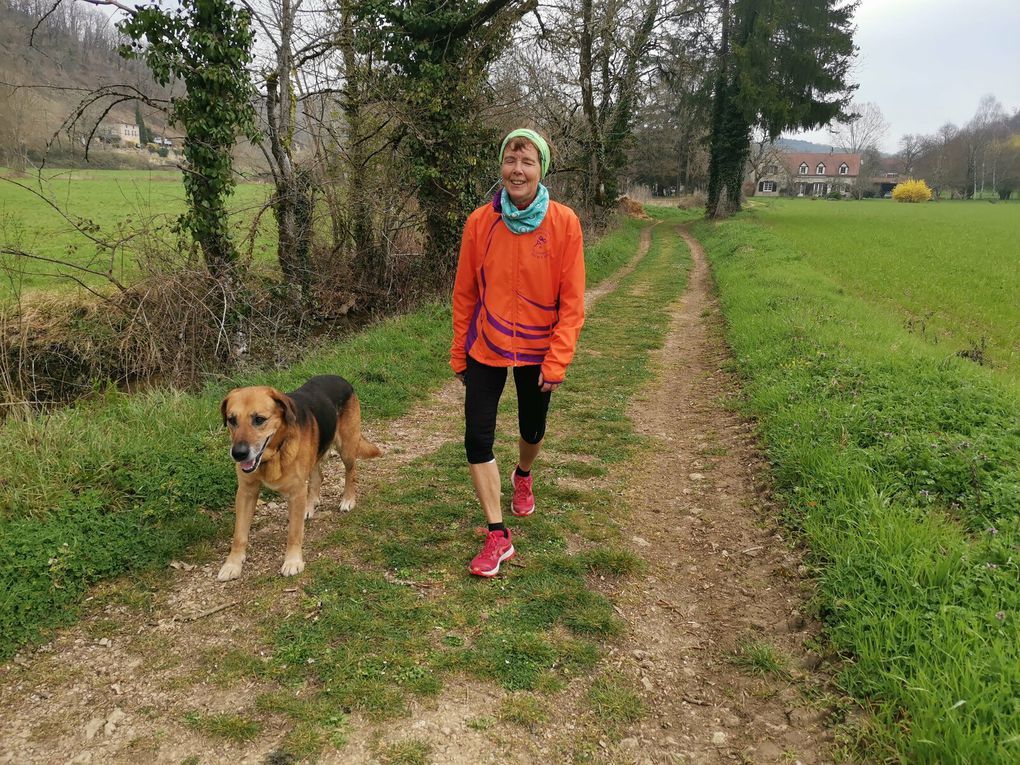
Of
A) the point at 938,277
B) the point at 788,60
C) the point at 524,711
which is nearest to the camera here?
the point at 524,711

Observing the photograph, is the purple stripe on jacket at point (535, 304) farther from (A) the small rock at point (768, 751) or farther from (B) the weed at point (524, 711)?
(A) the small rock at point (768, 751)

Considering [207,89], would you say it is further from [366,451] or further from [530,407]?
[530,407]

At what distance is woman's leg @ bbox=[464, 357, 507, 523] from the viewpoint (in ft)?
11.2

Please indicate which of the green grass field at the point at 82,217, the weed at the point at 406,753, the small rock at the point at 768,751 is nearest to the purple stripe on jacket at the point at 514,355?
the weed at the point at 406,753

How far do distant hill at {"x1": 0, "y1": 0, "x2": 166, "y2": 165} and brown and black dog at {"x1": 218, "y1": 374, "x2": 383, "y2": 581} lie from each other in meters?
6.79

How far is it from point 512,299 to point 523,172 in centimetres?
71

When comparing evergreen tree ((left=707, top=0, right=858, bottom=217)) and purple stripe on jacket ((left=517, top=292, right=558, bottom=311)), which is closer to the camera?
purple stripe on jacket ((left=517, top=292, right=558, bottom=311))

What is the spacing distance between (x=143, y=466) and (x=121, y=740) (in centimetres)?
217

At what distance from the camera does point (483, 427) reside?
3.41 metres

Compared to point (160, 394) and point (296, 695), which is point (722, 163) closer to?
point (160, 394)

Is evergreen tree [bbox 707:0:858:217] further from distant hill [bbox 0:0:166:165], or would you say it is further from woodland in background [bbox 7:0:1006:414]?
distant hill [bbox 0:0:166:165]

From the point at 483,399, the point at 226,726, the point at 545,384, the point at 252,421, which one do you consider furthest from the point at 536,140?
the point at 226,726

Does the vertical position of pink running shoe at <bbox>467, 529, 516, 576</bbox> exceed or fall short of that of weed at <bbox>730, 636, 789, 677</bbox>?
it exceeds it

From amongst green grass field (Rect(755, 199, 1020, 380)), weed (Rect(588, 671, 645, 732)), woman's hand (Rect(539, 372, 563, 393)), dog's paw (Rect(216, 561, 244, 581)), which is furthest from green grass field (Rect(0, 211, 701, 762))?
green grass field (Rect(755, 199, 1020, 380))
